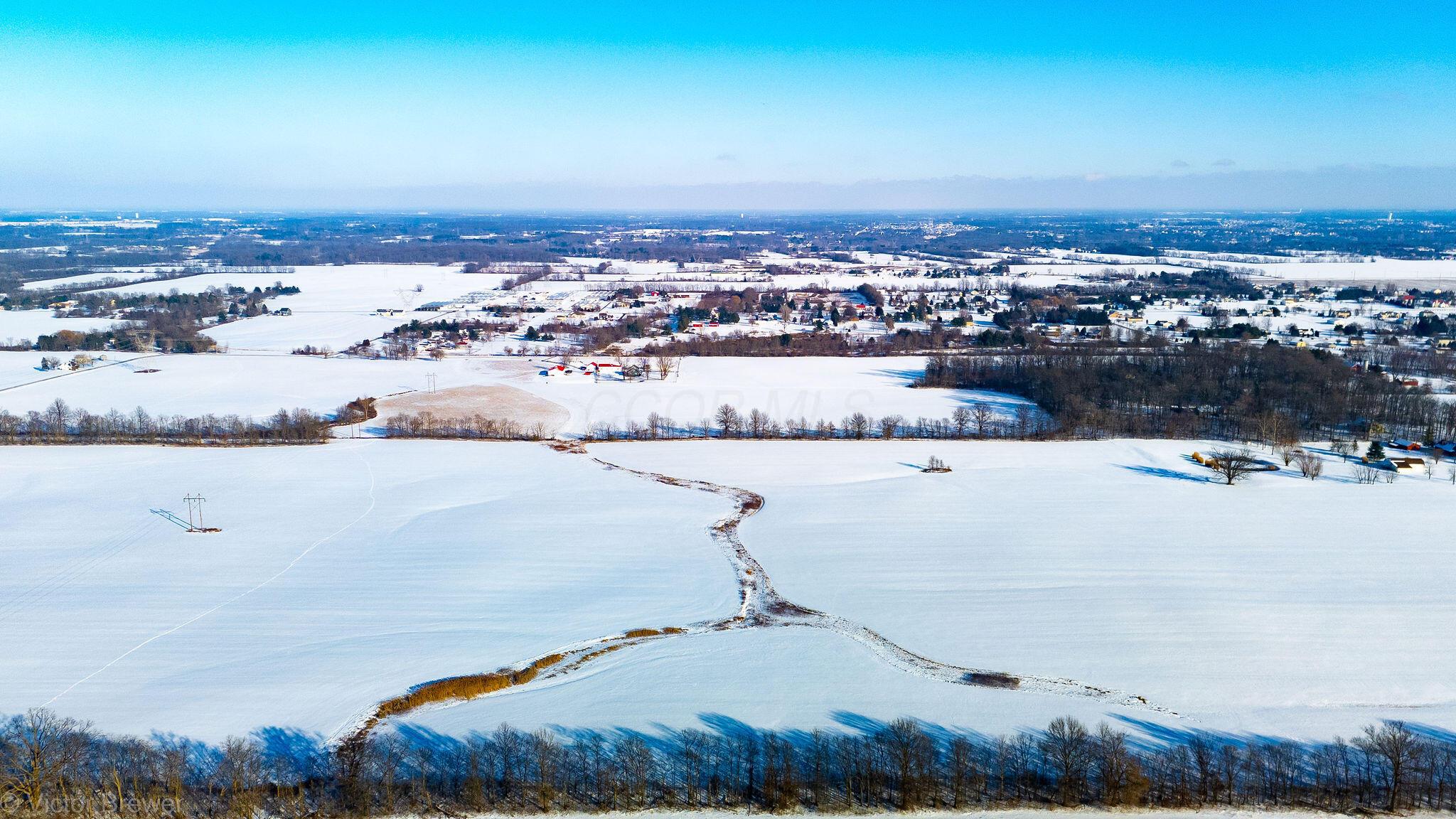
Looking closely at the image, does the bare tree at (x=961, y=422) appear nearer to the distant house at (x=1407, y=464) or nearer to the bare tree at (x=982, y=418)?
the bare tree at (x=982, y=418)

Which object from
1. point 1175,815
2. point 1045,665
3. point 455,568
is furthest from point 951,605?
point 455,568

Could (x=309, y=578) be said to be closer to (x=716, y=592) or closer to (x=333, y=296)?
(x=716, y=592)

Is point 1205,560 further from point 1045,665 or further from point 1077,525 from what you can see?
point 1045,665

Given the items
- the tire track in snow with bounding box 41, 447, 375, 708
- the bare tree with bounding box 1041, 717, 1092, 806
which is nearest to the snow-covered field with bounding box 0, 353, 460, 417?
the tire track in snow with bounding box 41, 447, 375, 708

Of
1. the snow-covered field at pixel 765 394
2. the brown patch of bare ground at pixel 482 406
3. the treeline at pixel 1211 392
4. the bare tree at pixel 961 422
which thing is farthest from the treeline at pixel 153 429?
the treeline at pixel 1211 392

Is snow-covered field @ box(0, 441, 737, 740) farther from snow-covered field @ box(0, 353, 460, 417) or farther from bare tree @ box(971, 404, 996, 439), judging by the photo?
bare tree @ box(971, 404, 996, 439)

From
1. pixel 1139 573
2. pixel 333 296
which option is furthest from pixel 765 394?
pixel 333 296
